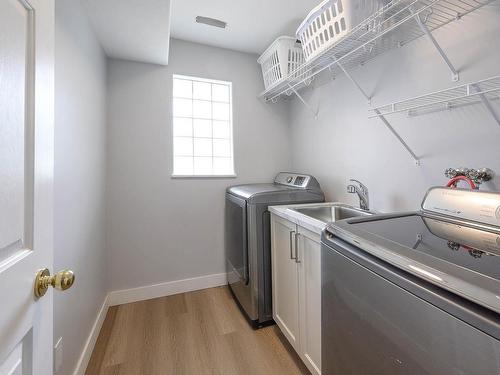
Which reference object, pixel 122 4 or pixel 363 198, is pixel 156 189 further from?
pixel 363 198

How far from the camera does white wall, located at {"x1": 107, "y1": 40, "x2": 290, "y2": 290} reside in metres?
2.23

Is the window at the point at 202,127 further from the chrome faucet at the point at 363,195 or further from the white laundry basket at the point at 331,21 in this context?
the chrome faucet at the point at 363,195

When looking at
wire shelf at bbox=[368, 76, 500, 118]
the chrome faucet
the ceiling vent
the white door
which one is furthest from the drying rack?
the ceiling vent

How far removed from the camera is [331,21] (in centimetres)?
138

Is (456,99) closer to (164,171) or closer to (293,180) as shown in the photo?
(293,180)

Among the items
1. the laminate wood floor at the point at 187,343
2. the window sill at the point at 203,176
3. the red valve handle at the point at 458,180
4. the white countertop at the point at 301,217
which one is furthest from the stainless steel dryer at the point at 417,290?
the window sill at the point at 203,176

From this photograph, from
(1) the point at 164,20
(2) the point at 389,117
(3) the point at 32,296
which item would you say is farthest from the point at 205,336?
(1) the point at 164,20

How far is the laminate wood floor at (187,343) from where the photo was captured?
5.02ft

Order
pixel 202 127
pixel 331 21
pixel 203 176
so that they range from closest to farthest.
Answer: pixel 331 21, pixel 203 176, pixel 202 127

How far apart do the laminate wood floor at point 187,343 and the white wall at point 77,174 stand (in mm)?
244

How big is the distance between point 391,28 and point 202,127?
191 cm

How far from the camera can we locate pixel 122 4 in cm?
148

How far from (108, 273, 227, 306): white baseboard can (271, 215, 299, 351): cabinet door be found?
90 cm

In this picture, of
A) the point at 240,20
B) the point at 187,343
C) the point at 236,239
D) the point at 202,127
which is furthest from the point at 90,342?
the point at 240,20
